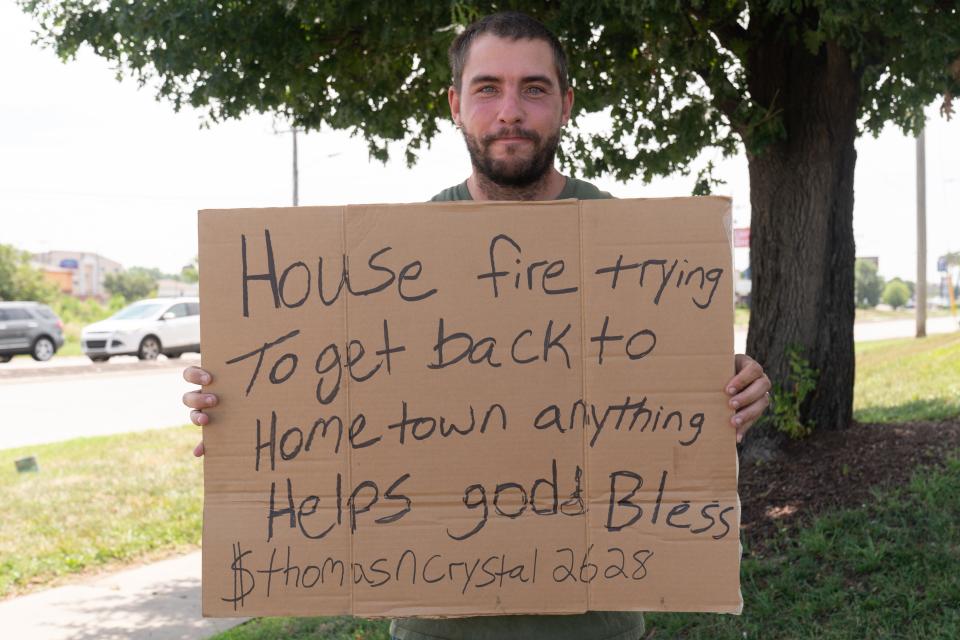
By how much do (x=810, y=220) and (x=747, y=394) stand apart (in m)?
3.95

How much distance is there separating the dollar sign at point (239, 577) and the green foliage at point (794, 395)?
407cm

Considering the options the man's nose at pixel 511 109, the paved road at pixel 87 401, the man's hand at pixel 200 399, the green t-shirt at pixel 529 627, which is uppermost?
the man's nose at pixel 511 109

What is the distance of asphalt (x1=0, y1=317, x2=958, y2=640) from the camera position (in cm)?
456

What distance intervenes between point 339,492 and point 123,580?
4.09 m

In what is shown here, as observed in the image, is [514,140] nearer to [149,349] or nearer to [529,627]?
[529,627]

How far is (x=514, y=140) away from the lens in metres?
→ 1.92

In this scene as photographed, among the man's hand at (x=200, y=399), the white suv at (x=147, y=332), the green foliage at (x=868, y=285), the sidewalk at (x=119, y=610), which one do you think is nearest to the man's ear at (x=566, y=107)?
the man's hand at (x=200, y=399)

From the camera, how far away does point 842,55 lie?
17.8 ft

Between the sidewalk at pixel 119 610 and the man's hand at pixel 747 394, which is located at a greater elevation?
the man's hand at pixel 747 394

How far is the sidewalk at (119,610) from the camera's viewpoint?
456 cm

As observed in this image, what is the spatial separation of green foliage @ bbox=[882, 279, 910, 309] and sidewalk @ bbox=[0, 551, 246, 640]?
8774 centimetres

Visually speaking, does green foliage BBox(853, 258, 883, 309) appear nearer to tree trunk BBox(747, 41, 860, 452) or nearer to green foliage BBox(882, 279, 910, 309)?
green foliage BBox(882, 279, 910, 309)

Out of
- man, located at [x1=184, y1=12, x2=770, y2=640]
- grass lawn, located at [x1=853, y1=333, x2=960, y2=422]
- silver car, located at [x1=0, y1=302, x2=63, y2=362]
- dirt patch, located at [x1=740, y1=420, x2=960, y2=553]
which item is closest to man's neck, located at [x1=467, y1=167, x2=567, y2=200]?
man, located at [x1=184, y1=12, x2=770, y2=640]

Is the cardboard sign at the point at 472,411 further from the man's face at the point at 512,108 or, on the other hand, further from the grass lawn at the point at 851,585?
the grass lawn at the point at 851,585
